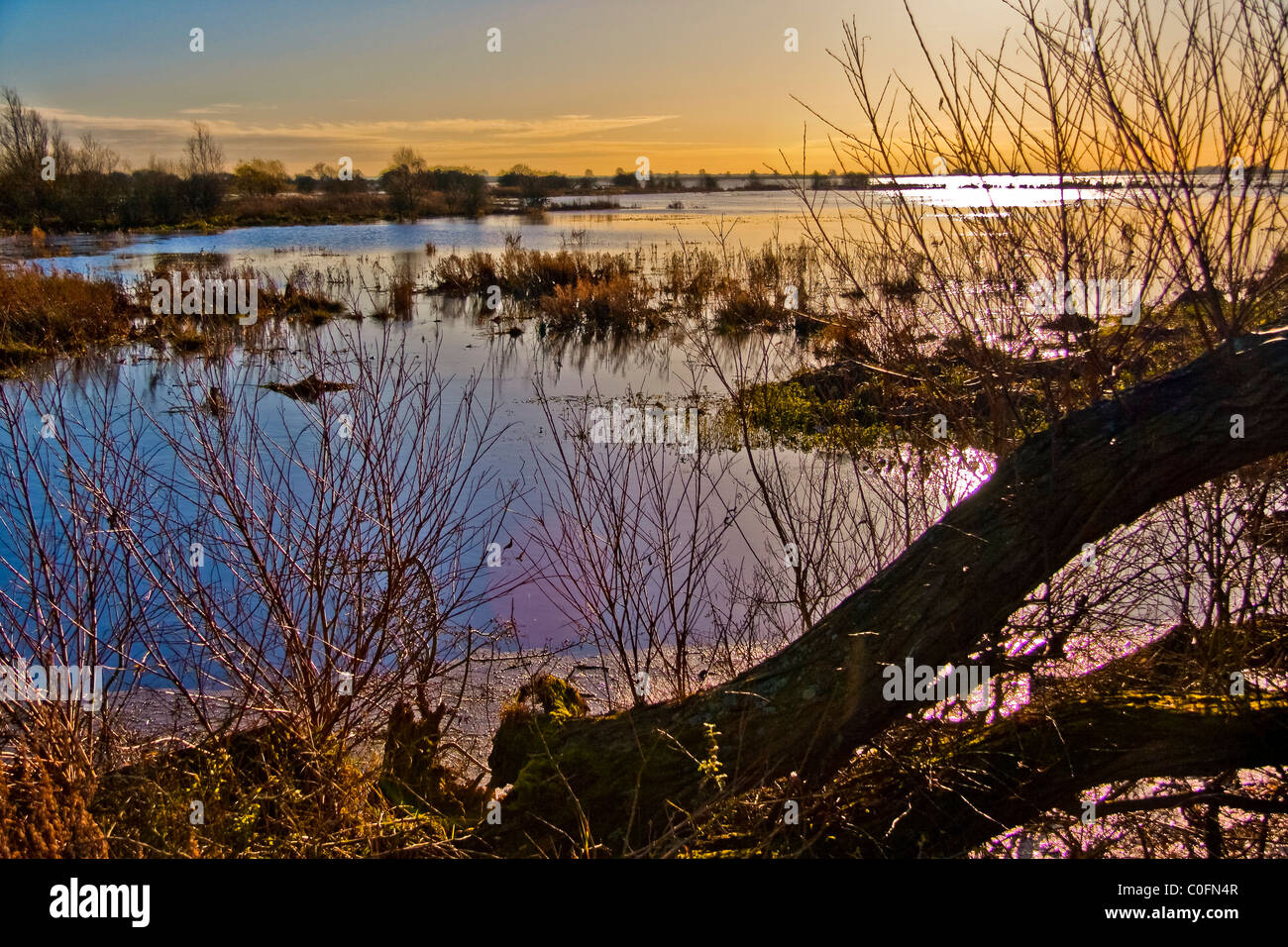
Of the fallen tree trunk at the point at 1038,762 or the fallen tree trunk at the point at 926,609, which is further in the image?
the fallen tree trunk at the point at 1038,762

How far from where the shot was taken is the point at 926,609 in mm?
3240

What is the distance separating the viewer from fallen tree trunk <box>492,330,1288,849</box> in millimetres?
2824

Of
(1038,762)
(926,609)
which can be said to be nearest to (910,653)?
(926,609)

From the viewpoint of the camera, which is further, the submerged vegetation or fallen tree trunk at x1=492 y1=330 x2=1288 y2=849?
the submerged vegetation

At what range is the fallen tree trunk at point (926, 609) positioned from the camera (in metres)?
2.82

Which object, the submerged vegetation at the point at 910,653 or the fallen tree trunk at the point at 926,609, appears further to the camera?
the submerged vegetation at the point at 910,653

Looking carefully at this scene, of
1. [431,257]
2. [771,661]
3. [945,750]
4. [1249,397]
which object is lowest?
[945,750]

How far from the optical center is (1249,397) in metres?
2.70

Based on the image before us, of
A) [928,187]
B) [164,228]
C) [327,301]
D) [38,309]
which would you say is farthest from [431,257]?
[928,187]

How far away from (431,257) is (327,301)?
30.9ft

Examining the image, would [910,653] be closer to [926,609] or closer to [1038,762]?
[926,609]

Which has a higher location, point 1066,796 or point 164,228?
point 164,228

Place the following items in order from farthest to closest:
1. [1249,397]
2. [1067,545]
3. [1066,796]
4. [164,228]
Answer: [164,228]
[1066,796]
[1067,545]
[1249,397]
